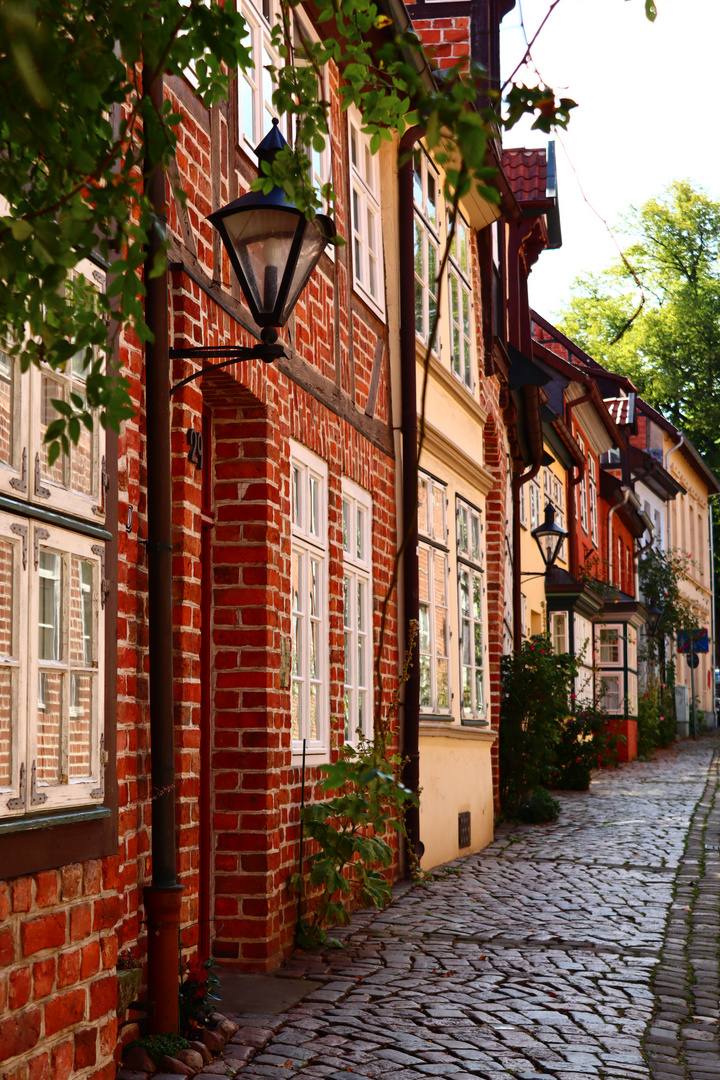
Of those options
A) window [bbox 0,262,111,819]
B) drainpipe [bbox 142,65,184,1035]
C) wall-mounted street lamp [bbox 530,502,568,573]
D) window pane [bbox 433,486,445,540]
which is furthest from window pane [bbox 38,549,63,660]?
A: wall-mounted street lamp [bbox 530,502,568,573]

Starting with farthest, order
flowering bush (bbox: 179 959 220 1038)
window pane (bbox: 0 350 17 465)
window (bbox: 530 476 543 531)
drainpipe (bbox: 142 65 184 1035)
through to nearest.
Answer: window (bbox: 530 476 543 531) < flowering bush (bbox: 179 959 220 1038) < drainpipe (bbox: 142 65 184 1035) < window pane (bbox: 0 350 17 465)

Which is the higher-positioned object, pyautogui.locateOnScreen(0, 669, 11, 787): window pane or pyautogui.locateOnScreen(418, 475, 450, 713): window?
pyautogui.locateOnScreen(418, 475, 450, 713): window

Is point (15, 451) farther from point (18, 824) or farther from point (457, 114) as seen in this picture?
point (457, 114)

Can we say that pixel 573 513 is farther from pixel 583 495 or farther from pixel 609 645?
pixel 609 645

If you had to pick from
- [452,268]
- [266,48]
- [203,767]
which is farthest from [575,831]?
[266,48]

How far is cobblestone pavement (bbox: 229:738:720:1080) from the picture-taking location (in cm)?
477

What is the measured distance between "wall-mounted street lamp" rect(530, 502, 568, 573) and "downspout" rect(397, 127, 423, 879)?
763cm

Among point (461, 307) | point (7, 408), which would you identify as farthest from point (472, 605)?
point (7, 408)

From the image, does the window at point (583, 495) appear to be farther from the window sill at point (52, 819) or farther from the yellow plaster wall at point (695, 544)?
the window sill at point (52, 819)

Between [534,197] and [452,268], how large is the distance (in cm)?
529

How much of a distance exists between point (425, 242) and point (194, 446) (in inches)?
235

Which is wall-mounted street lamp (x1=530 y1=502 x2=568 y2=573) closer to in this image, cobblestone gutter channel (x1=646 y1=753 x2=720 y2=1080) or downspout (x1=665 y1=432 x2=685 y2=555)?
cobblestone gutter channel (x1=646 y1=753 x2=720 y2=1080)

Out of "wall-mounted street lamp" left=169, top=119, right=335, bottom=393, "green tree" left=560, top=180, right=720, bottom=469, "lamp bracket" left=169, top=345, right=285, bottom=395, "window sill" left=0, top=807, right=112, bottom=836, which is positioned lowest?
"window sill" left=0, top=807, right=112, bottom=836

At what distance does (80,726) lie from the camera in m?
4.01
